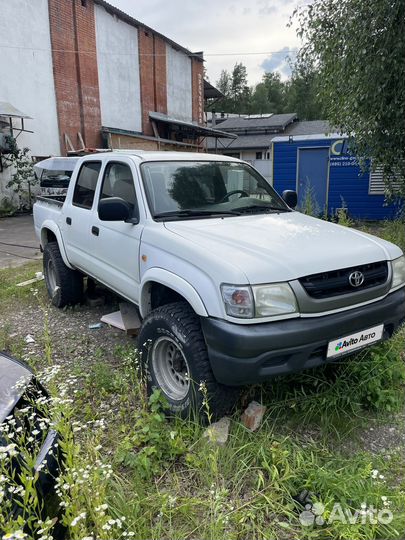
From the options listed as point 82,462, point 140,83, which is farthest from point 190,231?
point 140,83

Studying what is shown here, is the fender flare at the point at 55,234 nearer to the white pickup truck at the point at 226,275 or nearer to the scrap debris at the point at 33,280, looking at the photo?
the white pickup truck at the point at 226,275

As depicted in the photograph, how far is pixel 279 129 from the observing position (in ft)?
116

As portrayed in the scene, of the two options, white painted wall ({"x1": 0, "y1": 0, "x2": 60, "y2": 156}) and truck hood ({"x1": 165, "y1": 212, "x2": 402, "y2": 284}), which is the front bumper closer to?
truck hood ({"x1": 165, "y1": 212, "x2": 402, "y2": 284})

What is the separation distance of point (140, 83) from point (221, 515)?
78.5 feet

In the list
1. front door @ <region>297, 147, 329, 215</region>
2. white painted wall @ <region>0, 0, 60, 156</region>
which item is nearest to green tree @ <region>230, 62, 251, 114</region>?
white painted wall @ <region>0, 0, 60, 156</region>

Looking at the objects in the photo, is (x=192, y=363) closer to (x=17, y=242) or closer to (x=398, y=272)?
(x=398, y=272)

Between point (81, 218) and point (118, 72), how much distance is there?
63.6ft

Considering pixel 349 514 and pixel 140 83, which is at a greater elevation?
pixel 140 83

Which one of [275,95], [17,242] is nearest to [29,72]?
[17,242]

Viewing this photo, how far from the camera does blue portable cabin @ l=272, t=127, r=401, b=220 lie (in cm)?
1129

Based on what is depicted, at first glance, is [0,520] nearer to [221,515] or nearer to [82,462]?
[82,462]

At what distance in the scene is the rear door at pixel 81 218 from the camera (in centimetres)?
445

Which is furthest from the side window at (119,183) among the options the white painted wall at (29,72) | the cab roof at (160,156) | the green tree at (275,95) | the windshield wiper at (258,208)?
the green tree at (275,95)

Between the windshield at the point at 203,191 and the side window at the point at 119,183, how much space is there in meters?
0.19
